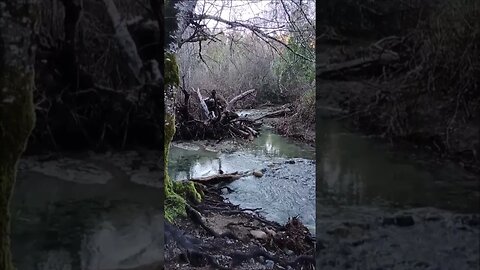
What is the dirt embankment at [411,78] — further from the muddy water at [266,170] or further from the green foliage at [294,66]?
the muddy water at [266,170]

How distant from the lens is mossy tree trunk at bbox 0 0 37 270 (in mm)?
2012

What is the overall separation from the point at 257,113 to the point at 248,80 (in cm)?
15

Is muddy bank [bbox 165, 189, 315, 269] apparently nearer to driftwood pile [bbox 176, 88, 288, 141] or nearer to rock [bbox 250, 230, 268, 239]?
rock [bbox 250, 230, 268, 239]

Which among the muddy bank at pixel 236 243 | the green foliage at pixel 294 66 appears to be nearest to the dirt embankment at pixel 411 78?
the green foliage at pixel 294 66

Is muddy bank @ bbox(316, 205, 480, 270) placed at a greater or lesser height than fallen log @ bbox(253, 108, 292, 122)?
lesser

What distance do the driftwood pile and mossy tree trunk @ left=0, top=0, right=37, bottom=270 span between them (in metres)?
0.63

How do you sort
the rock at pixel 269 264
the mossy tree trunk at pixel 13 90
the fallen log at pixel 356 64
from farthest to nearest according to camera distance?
the rock at pixel 269 264 → the fallen log at pixel 356 64 → the mossy tree trunk at pixel 13 90

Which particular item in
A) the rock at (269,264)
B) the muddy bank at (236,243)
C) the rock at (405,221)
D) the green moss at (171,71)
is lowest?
the rock at (269,264)

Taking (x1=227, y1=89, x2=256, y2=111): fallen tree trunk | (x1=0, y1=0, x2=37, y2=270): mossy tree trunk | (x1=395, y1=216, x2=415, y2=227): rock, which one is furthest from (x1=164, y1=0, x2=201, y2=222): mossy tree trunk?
(x1=395, y1=216, x2=415, y2=227): rock

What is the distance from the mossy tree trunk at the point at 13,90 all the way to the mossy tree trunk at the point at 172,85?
536 mm

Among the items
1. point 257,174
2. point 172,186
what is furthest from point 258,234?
point 172,186

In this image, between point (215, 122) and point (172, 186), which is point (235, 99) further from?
point (172, 186)

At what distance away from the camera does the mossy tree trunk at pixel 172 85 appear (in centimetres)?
224

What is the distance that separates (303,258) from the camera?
220 centimetres
